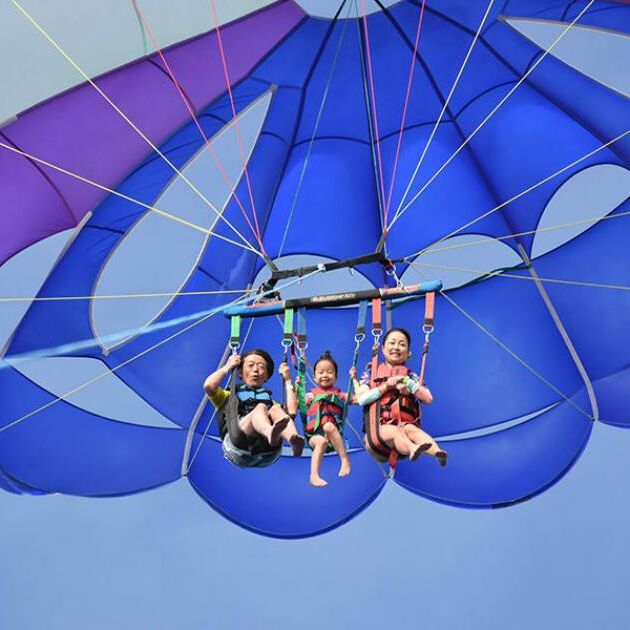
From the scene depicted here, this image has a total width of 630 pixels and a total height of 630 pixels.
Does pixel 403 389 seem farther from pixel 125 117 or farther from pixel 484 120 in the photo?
pixel 125 117

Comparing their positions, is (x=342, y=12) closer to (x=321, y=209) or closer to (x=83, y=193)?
(x=321, y=209)

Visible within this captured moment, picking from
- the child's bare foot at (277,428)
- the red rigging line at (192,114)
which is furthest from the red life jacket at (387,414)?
the red rigging line at (192,114)

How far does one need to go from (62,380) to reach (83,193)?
1286mm

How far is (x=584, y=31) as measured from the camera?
672 centimetres

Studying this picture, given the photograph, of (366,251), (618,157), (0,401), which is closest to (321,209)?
(366,251)

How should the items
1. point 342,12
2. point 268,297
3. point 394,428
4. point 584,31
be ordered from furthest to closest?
point 342,12 < point 584,31 < point 268,297 < point 394,428

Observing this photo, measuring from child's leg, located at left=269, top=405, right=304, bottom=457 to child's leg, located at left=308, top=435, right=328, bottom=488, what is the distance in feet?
0.77

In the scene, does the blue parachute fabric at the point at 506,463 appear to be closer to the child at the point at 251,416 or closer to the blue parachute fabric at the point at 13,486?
the child at the point at 251,416

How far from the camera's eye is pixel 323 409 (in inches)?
226

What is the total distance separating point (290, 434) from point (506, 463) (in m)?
2.45

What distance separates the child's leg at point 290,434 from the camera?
520cm

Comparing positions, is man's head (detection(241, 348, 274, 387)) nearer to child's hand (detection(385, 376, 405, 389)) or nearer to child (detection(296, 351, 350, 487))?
child (detection(296, 351, 350, 487))

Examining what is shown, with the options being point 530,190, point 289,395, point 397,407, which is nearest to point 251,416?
point 289,395

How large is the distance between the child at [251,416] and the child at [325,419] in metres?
0.13
